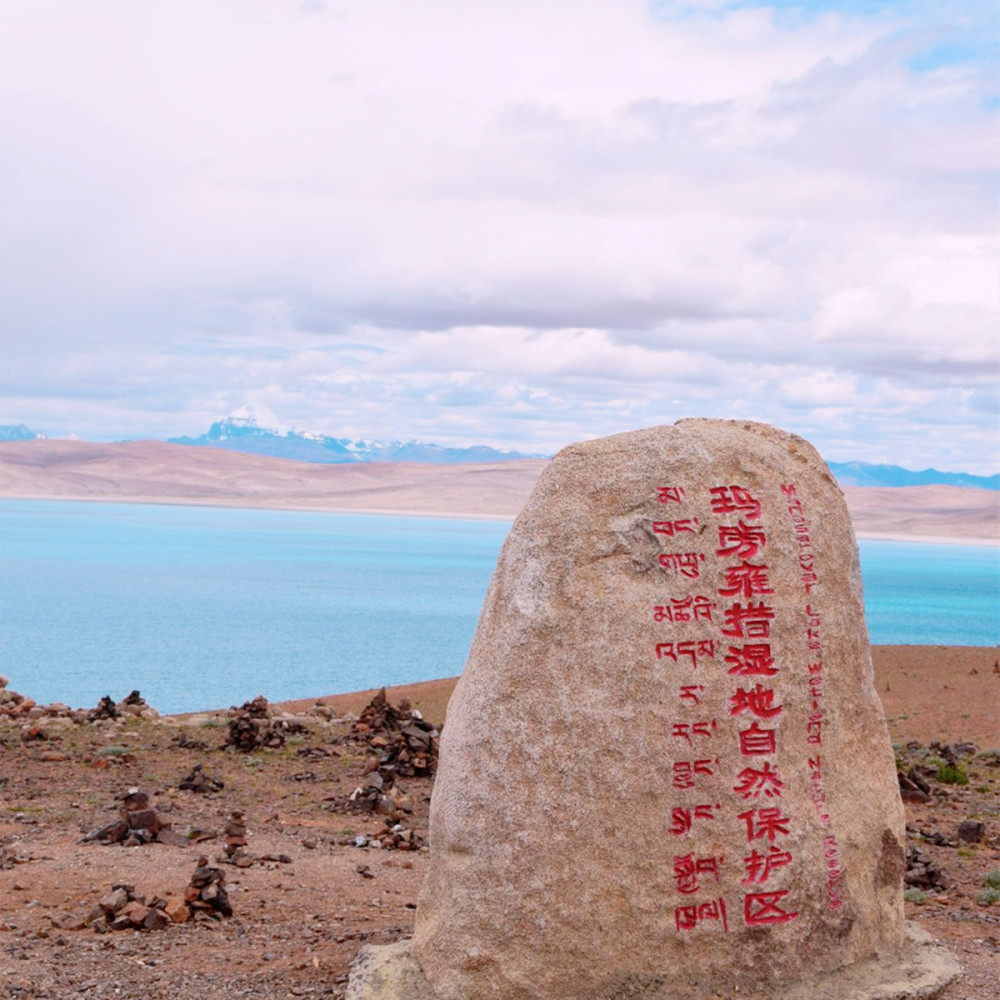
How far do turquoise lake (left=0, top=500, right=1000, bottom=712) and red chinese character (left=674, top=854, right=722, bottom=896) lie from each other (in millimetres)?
30662

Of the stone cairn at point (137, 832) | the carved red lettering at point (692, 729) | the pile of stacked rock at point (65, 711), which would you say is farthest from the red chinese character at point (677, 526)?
the pile of stacked rock at point (65, 711)

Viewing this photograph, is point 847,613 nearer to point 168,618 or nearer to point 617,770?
point 617,770

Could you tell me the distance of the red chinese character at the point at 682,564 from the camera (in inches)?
291

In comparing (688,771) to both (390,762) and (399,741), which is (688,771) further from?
(399,741)

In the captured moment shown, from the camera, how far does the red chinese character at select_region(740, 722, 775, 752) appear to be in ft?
24.0

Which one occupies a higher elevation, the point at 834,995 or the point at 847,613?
the point at 847,613

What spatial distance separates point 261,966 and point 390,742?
8307mm

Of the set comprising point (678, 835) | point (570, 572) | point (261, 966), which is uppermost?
point (570, 572)

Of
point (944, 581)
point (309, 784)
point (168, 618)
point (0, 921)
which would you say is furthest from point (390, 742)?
point (944, 581)

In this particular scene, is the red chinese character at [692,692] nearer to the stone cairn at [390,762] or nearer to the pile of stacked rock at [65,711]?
the stone cairn at [390,762]

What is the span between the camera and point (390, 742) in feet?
54.3

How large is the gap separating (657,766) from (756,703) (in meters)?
0.73

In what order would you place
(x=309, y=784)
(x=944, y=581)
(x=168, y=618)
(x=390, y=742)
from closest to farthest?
(x=309, y=784) < (x=390, y=742) < (x=168, y=618) < (x=944, y=581)

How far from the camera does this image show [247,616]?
71.1 meters
